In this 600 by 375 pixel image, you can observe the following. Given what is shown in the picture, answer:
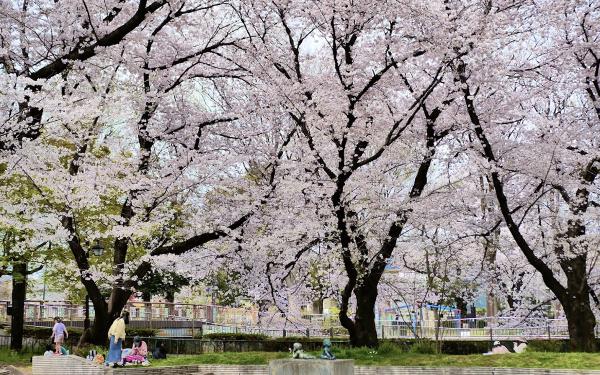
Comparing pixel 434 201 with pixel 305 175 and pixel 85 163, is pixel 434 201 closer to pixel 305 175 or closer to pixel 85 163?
pixel 305 175

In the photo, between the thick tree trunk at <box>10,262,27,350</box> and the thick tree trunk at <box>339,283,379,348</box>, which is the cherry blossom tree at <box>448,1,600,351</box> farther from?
the thick tree trunk at <box>10,262,27,350</box>

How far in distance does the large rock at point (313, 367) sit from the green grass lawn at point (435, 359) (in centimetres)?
247

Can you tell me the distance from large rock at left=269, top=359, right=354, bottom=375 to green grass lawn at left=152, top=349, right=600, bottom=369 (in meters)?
2.47

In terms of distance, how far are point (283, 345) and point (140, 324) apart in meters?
14.3

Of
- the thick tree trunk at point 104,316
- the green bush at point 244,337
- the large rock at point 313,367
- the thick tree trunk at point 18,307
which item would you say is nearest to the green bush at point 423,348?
the large rock at point 313,367

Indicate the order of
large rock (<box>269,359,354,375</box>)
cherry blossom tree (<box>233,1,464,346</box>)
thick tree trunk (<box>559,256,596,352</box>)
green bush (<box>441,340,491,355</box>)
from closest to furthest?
large rock (<box>269,359,354,375</box>)
cherry blossom tree (<box>233,1,464,346</box>)
thick tree trunk (<box>559,256,596,352</box>)
green bush (<box>441,340,491,355</box>)

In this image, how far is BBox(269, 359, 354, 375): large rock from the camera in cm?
1065

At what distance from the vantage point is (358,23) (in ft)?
43.8

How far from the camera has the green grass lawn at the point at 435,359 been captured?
39.5ft

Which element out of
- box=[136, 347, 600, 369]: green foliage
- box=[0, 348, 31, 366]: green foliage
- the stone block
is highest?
box=[136, 347, 600, 369]: green foliage

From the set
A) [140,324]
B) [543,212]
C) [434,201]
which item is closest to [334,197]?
[434,201]

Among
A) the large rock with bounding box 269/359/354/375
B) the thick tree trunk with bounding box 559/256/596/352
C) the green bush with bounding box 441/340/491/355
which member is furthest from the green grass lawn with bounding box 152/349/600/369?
the green bush with bounding box 441/340/491/355

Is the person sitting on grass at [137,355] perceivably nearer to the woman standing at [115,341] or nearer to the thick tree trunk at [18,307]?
the woman standing at [115,341]

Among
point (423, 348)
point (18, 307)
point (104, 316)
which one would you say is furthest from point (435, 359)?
point (18, 307)
